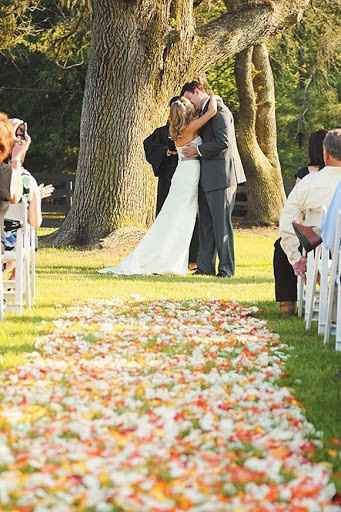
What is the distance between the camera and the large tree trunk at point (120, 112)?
17469mm

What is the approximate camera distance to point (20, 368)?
6789mm

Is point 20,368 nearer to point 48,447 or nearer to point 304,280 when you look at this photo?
point 48,447

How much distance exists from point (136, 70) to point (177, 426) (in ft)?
42.0

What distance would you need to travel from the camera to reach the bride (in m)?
14.3

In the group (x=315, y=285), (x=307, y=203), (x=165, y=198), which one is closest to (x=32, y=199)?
(x=307, y=203)

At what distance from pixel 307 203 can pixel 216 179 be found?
191 inches

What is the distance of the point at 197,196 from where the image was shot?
1465 cm

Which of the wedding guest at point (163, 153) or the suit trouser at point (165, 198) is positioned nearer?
the wedding guest at point (163, 153)

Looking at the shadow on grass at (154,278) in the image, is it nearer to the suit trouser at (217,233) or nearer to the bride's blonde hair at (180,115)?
the suit trouser at (217,233)

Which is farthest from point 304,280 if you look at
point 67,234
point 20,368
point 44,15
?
point 44,15

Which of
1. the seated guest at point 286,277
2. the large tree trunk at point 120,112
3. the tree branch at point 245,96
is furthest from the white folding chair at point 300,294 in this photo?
the tree branch at point 245,96

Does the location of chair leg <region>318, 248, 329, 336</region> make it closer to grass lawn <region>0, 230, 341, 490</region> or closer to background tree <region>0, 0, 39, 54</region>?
grass lawn <region>0, 230, 341, 490</region>

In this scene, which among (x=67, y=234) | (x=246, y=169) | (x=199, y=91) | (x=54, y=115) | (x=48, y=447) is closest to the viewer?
(x=48, y=447)

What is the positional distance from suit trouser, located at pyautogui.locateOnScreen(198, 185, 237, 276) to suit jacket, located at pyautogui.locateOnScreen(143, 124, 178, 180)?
2.80 ft
